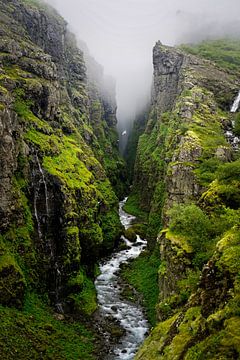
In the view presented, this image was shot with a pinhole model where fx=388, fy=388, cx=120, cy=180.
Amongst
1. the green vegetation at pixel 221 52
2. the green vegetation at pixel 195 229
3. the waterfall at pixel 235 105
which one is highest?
the green vegetation at pixel 221 52

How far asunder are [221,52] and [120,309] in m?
146

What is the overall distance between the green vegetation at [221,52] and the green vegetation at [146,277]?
10077 centimetres

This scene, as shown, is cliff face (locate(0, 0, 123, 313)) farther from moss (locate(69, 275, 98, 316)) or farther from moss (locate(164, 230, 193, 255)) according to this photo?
moss (locate(164, 230, 193, 255))

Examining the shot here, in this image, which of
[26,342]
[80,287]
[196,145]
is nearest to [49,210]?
[80,287]

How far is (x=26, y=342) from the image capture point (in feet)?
144

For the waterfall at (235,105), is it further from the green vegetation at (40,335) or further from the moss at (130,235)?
the green vegetation at (40,335)

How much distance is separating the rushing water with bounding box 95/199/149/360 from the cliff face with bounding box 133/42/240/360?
377 inches

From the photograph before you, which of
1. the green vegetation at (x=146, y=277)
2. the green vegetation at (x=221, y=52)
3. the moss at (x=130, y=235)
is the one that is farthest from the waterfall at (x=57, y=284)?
the green vegetation at (x=221, y=52)

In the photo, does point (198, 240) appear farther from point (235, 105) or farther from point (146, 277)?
point (235, 105)

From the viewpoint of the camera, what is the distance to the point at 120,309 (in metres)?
59.5

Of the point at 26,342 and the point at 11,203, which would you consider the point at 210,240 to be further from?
the point at 11,203

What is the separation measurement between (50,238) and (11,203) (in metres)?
9.32

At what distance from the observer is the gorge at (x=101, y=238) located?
77.4ft

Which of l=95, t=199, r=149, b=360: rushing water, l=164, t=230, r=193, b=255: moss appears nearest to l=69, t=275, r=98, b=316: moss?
l=95, t=199, r=149, b=360: rushing water
